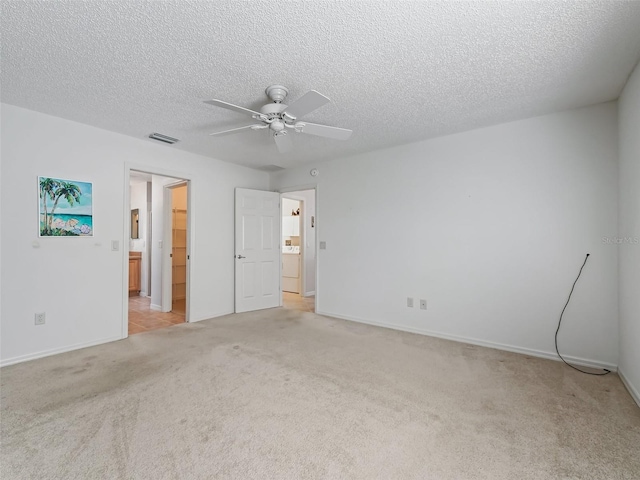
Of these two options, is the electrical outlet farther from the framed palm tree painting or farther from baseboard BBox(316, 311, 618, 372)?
baseboard BBox(316, 311, 618, 372)

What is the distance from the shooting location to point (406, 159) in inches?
158

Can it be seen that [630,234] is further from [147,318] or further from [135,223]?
[135,223]

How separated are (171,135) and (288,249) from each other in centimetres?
386

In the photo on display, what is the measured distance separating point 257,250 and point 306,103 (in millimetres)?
3299

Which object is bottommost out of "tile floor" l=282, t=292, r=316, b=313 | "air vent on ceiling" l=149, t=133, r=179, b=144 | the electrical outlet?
"tile floor" l=282, t=292, r=316, b=313

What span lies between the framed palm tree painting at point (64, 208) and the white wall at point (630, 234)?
4.97 m

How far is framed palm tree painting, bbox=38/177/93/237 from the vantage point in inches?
121

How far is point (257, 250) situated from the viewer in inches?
203

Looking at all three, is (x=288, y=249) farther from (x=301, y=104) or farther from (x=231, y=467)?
(x=231, y=467)

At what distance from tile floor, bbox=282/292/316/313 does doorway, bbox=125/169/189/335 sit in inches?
68.8

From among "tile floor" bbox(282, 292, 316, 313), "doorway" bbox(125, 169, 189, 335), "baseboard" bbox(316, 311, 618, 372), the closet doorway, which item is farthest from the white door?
"baseboard" bbox(316, 311, 618, 372)

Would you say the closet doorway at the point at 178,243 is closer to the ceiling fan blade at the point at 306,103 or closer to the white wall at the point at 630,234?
the ceiling fan blade at the point at 306,103

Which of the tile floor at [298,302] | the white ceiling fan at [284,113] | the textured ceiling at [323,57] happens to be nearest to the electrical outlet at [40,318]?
the textured ceiling at [323,57]

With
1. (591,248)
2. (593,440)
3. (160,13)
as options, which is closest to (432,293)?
(591,248)
